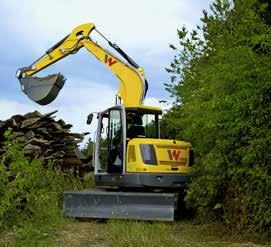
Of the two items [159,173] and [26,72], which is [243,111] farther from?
[26,72]

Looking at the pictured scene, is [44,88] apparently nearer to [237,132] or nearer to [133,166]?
[133,166]

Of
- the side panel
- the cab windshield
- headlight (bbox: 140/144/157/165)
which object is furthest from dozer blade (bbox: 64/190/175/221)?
the cab windshield

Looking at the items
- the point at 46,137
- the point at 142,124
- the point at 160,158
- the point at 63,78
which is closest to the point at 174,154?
the point at 160,158

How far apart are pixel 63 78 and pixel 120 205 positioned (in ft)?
13.6

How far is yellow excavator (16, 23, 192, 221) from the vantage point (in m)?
11.1

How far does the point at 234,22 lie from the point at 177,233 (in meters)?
8.35

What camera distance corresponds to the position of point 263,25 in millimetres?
9891

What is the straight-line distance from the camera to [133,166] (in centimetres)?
1155

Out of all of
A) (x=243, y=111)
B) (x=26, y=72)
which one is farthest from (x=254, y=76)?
(x=26, y=72)

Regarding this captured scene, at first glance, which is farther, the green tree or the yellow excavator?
the yellow excavator

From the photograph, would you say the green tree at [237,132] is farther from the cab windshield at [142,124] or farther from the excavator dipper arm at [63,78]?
the excavator dipper arm at [63,78]

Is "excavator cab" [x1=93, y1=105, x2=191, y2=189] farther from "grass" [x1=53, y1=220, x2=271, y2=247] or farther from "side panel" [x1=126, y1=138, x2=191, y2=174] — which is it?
"grass" [x1=53, y1=220, x2=271, y2=247]

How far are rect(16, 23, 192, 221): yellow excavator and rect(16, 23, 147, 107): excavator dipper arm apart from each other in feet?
0.09

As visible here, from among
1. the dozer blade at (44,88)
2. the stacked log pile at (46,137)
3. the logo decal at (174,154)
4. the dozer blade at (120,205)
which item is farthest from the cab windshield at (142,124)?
the stacked log pile at (46,137)
